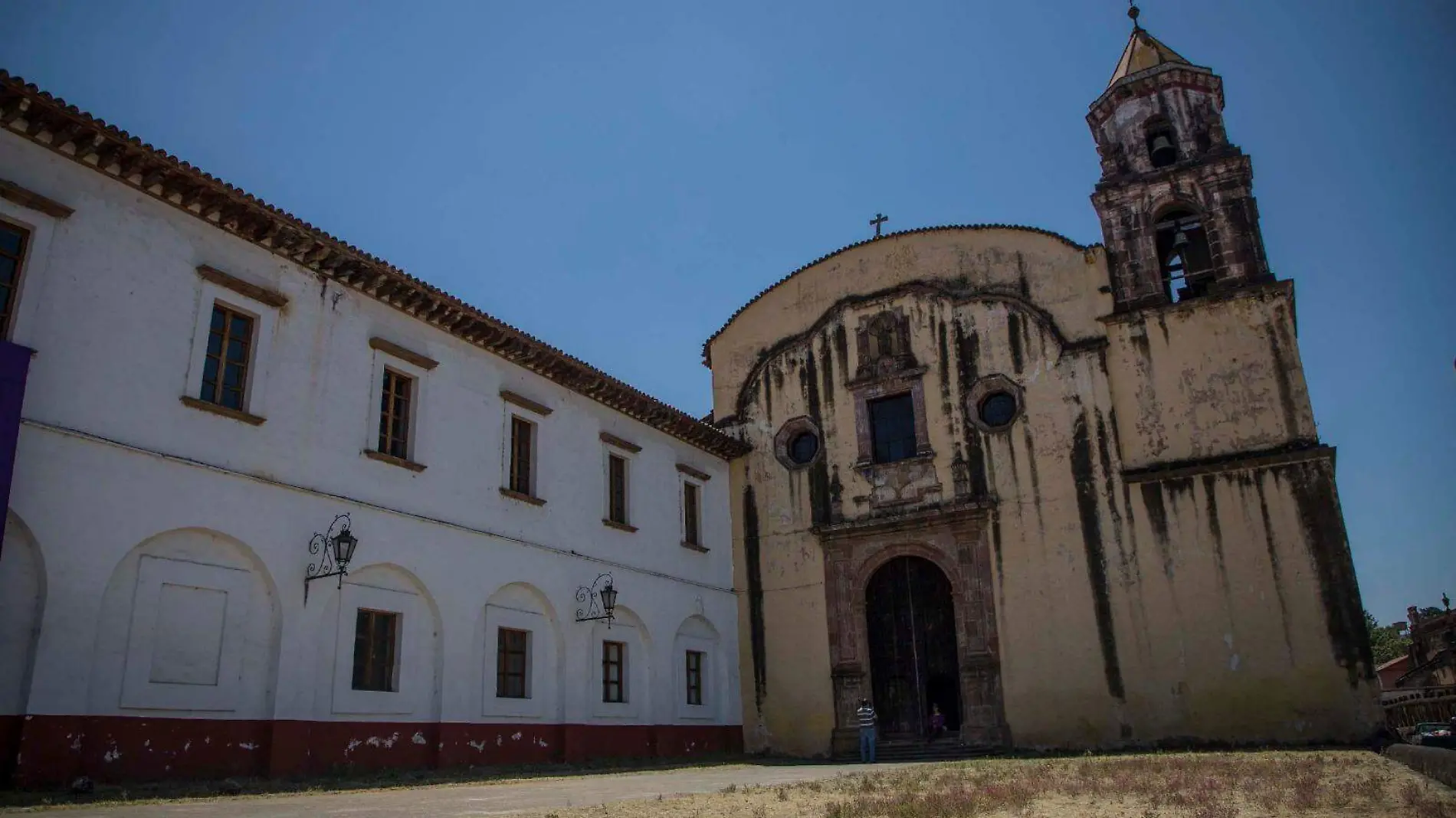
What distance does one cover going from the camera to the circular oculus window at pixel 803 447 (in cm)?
2248

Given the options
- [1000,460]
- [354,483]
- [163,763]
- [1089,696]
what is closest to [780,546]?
[1000,460]

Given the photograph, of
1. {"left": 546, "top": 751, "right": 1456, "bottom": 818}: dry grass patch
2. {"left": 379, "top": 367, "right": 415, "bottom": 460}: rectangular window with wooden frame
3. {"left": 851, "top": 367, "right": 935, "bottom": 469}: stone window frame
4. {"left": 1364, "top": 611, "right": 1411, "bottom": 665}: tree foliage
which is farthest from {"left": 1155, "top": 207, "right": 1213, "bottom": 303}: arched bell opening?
{"left": 1364, "top": 611, "right": 1411, "bottom": 665}: tree foliage

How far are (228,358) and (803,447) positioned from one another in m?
13.1

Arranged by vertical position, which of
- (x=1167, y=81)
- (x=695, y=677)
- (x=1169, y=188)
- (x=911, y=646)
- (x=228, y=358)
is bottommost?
(x=695, y=677)

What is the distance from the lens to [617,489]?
1953cm

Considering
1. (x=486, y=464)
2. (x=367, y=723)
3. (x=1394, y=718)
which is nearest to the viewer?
(x=367, y=723)

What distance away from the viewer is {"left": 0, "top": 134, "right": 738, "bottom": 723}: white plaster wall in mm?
10469

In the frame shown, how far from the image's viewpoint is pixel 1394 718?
20328 mm

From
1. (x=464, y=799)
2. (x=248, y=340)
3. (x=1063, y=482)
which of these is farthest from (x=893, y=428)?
(x=464, y=799)

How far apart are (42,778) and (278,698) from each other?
2.71m

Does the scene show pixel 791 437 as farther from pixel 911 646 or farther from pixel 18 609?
pixel 18 609

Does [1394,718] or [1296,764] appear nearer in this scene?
[1296,764]

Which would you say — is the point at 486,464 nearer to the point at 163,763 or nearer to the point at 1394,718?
the point at 163,763

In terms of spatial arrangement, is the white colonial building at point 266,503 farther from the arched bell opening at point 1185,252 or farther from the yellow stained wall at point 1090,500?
the arched bell opening at point 1185,252
